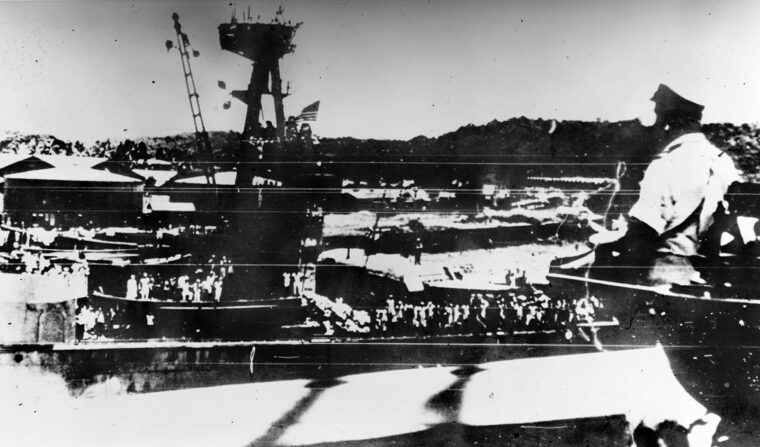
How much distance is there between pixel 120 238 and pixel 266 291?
0.53 meters

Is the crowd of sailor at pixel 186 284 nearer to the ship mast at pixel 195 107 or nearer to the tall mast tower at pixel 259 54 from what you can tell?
the ship mast at pixel 195 107

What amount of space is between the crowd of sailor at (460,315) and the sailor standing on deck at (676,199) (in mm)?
250

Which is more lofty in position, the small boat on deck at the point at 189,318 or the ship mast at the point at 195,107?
the ship mast at the point at 195,107

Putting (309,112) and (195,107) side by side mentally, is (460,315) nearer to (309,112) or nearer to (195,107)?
(309,112)

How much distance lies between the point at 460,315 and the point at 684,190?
35.9 inches

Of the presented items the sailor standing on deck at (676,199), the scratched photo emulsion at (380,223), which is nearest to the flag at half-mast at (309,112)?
the scratched photo emulsion at (380,223)

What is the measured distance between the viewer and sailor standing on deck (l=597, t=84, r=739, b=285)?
1.48 meters

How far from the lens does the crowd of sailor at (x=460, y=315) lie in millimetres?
1462

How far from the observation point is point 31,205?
1.43 m

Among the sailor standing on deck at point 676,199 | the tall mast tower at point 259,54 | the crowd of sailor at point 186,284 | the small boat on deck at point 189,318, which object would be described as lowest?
the small boat on deck at point 189,318

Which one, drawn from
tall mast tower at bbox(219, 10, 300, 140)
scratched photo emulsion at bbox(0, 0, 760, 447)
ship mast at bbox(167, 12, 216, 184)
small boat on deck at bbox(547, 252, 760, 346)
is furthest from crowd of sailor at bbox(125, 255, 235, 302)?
small boat on deck at bbox(547, 252, 760, 346)

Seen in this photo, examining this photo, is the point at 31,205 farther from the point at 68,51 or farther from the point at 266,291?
the point at 266,291

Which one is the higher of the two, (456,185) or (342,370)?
(456,185)

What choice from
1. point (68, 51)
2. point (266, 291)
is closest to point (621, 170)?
point (266, 291)
